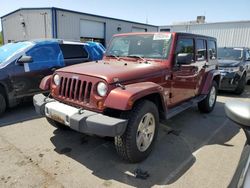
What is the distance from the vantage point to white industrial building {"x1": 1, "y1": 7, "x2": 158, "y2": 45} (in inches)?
638

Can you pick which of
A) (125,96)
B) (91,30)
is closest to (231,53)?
(125,96)

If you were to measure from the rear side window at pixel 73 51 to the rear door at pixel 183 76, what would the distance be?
356 cm

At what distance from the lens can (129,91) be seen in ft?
9.69

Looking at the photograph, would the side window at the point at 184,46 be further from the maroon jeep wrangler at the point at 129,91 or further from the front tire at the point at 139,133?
the front tire at the point at 139,133

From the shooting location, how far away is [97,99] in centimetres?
309

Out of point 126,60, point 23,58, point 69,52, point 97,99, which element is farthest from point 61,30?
point 97,99

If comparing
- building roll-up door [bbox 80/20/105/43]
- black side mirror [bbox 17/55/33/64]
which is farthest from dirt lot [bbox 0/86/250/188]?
building roll-up door [bbox 80/20/105/43]

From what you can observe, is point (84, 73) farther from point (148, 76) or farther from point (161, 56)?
point (161, 56)

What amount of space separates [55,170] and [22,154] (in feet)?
2.60

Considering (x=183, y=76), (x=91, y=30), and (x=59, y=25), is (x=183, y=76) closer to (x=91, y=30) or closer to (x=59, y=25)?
(x=59, y=25)

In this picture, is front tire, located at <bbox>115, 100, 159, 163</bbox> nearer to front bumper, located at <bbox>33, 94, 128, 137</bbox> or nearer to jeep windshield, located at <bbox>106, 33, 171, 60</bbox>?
front bumper, located at <bbox>33, 94, 128, 137</bbox>

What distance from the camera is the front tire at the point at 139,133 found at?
3.08m

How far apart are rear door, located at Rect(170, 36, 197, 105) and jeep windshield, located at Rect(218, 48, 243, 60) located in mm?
5192

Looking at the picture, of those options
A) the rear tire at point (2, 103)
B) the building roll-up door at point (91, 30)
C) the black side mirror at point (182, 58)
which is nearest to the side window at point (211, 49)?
the black side mirror at point (182, 58)
